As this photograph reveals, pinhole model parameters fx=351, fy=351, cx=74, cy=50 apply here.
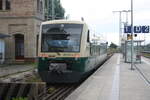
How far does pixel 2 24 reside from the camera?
39.0 metres

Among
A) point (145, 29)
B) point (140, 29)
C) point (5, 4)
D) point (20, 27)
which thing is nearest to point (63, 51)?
point (140, 29)

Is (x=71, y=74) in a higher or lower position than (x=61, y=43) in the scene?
lower

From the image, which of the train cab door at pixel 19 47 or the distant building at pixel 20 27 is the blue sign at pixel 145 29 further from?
the train cab door at pixel 19 47

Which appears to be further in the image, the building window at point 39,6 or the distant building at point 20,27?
the building window at point 39,6

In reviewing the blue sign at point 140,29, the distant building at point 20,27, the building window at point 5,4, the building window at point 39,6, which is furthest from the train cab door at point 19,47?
the blue sign at point 140,29

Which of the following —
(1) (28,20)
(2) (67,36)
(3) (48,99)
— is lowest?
(3) (48,99)

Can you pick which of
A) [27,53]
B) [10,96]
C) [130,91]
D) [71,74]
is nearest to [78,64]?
[71,74]

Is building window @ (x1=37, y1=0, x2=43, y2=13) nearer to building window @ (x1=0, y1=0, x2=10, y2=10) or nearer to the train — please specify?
building window @ (x1=0, y1=0, x2=10, y2=10)

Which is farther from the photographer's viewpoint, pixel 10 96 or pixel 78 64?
pixel 78 64

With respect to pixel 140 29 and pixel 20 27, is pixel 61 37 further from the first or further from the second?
pixel 20 27

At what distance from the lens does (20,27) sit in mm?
38469

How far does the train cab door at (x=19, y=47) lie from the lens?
39.4 meters

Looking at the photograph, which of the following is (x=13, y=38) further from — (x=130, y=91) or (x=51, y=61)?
(x=130, y=91)

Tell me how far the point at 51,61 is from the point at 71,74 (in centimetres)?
109
